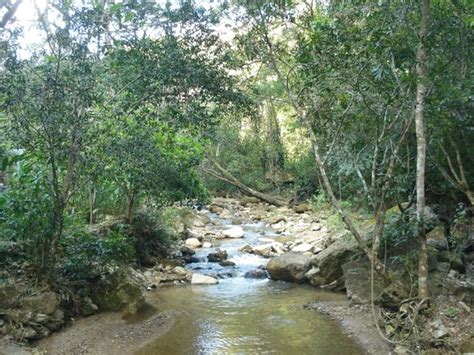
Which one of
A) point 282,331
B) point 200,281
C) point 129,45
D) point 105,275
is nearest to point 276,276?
point 200,281

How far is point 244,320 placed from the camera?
7297 millimetres

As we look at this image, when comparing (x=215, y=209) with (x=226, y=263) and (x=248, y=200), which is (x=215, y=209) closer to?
(x=248, y=200)

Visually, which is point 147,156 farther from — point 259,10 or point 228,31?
point 259,10

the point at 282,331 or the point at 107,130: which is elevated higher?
the point at 107,130

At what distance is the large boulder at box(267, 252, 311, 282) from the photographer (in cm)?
970

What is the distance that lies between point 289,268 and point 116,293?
4098mm

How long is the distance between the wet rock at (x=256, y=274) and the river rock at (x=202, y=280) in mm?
861

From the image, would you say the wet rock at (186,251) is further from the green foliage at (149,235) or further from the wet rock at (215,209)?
the wet rock at (215,209)

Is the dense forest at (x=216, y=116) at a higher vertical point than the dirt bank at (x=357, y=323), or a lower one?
higher

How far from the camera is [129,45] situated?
6.08 metres

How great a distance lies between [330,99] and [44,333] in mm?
5607

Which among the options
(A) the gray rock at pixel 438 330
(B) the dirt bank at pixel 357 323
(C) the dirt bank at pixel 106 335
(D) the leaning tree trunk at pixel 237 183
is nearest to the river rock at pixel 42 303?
(C) the dirt bank at pixel 106 335

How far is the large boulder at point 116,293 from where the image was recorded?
23.3 ft

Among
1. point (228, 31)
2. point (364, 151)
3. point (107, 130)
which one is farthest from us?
point (364, 151)
